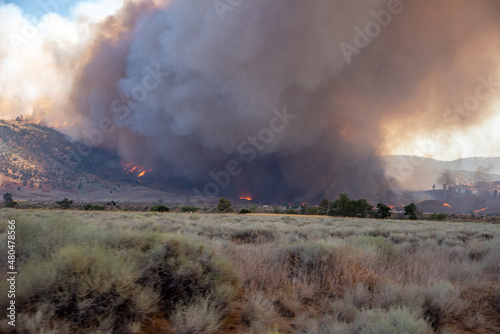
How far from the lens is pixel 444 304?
15.7 feet

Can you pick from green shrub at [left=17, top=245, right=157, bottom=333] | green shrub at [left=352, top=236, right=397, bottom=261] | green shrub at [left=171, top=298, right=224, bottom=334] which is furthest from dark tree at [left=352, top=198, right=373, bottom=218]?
green shrub at [left=17, top=245, right=157, bottom=333]

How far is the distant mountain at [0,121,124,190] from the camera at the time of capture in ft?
406

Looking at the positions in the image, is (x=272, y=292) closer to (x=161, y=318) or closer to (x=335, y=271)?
(x=335, y=271)

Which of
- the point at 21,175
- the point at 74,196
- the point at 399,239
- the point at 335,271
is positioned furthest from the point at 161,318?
the point at 21,175

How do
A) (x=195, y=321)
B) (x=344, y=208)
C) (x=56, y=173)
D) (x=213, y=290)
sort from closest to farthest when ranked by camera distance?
(x=195, y=321) → (x=213, y=290) → (x=344, y=208) → (x=56, y=173)

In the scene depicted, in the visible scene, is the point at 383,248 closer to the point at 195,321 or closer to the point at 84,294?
the point at 195,321

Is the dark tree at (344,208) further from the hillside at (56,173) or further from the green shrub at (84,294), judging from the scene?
the hillside at (56,173)

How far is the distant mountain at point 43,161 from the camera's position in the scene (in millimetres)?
123688

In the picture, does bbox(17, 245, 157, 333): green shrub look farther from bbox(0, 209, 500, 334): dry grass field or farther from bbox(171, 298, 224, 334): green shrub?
bbox(171, 298, 224, 334): green shrub

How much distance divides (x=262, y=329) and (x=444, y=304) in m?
3.34

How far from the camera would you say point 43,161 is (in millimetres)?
141625

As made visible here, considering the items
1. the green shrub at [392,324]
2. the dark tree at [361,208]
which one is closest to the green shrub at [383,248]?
the green shrub at [392,324]

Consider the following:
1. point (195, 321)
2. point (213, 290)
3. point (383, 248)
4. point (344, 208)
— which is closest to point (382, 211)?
point (344, 208)

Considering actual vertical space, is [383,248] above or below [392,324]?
above
